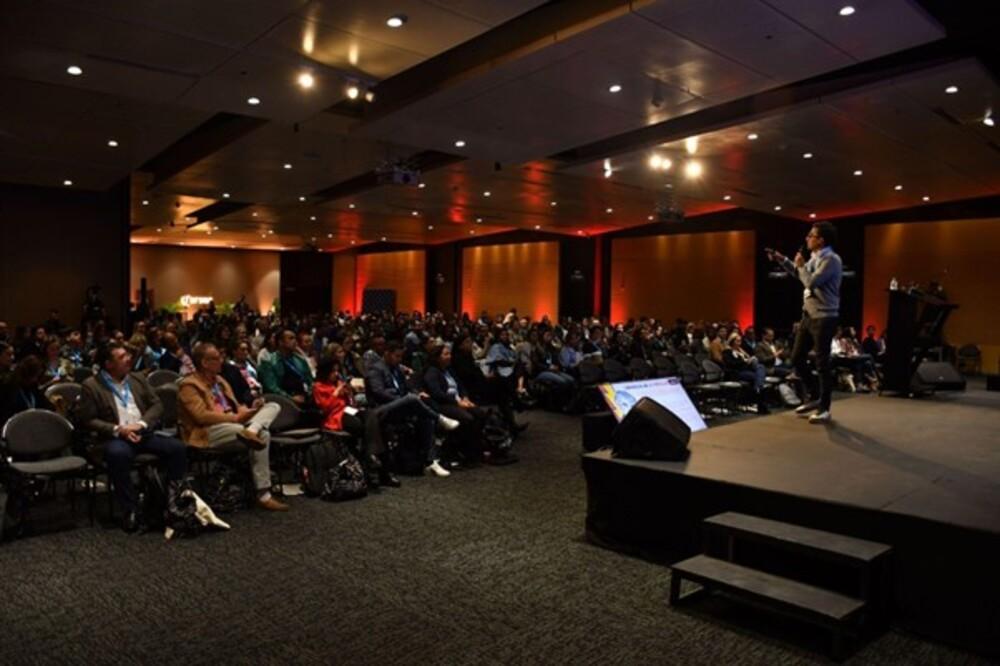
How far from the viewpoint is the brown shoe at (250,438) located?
17.0 ft

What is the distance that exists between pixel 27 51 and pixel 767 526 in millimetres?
7029

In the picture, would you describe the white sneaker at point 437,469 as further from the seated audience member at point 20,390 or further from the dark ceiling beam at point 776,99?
the dark ceiling beam at point 776,99

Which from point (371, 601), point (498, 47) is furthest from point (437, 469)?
point (498, 47)

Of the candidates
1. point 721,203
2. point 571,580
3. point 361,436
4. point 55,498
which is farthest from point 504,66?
point 721,203

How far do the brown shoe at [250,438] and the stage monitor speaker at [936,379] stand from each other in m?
6.33

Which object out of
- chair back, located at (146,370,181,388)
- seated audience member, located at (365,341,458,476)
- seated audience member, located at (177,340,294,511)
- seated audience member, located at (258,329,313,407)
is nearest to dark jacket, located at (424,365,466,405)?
seated audience member, located at (365,341,458,476)

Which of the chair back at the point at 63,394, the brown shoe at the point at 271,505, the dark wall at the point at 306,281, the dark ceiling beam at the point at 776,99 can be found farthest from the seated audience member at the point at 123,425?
the dark wall at the point at 306,281

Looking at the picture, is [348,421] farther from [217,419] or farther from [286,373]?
[217,419]

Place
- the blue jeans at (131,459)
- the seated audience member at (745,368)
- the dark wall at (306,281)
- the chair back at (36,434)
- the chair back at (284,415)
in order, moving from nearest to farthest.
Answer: the chair back at (36,434) → the blue jeans at (131,459) → the chair back at (284,415) → the seated audience member at (745,368) → the dark wall at (306,281)

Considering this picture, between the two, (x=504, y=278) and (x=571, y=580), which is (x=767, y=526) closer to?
(x=571, y=580)

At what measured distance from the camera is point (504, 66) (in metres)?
6.86

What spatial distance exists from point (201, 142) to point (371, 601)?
32.2ft

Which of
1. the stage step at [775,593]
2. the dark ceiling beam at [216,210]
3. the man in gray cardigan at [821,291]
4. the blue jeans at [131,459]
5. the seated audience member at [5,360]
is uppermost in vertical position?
the dark ceiling beam at [216,210]

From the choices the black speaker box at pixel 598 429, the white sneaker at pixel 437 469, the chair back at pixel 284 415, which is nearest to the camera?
the black speaker box at pixel 598 429
